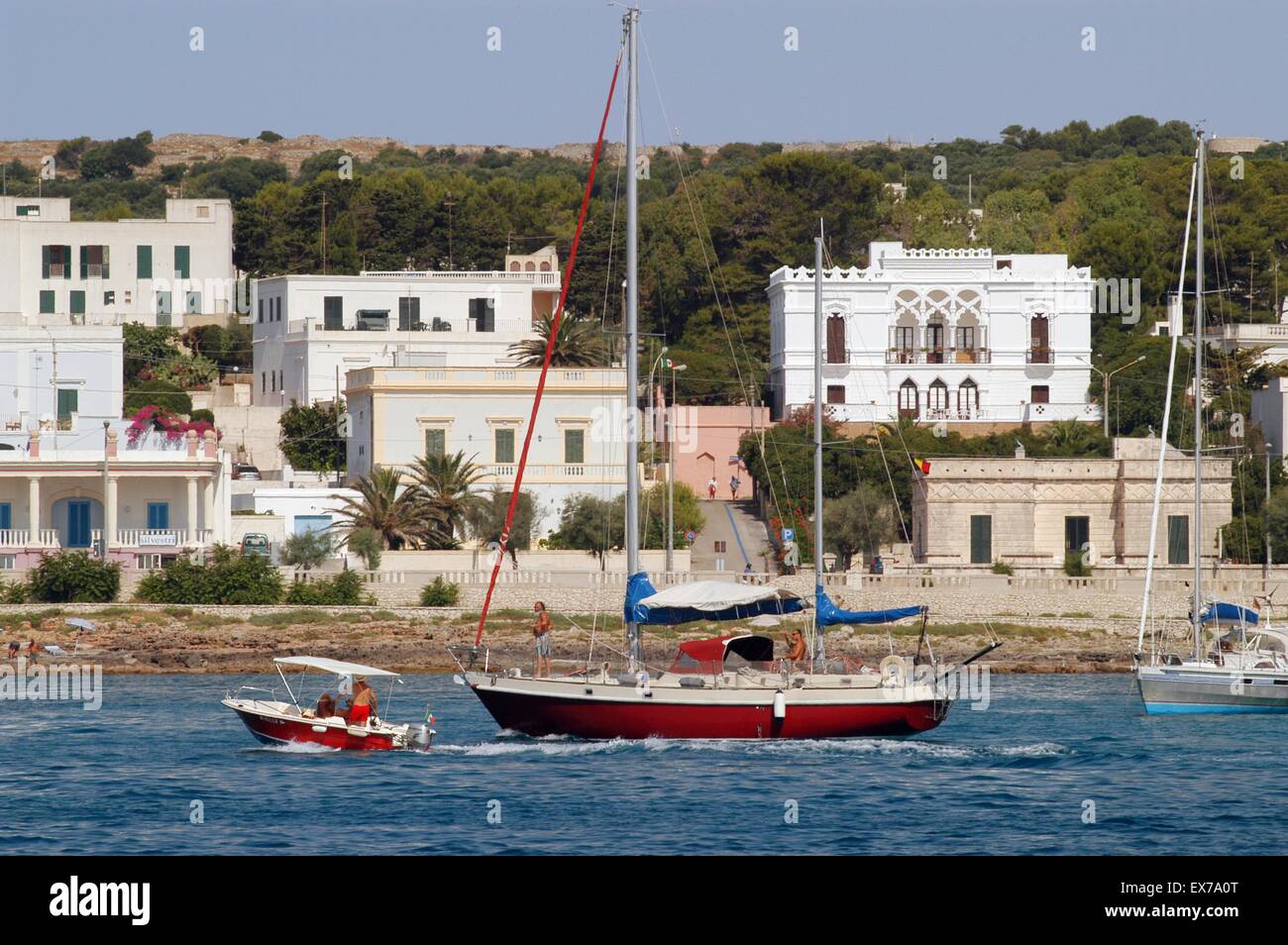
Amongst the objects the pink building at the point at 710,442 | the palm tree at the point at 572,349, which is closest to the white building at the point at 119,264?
the palm tree at the point at 572,349

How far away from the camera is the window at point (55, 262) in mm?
83750

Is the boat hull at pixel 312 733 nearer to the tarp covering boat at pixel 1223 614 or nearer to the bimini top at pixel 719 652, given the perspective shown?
the bimini top at pixel 719 652

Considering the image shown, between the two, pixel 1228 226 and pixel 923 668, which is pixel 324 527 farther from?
pixel 1228 226

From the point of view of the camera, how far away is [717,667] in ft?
101

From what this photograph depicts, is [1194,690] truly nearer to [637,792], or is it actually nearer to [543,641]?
[543,641]

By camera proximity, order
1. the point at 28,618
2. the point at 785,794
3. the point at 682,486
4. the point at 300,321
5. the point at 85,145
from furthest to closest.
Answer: the point at 85,145 → the point at 300,321 → the point at 682,486 → the point at 28,618 → the point at 785,794

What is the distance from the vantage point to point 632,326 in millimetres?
32000

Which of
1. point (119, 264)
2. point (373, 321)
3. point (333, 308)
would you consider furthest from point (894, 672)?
point (119, 264)

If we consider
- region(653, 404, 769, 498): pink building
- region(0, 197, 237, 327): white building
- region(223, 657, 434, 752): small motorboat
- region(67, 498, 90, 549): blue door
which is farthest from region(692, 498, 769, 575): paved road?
region(0, 197, 237, 327): white building

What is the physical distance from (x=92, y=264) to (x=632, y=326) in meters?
57.4
